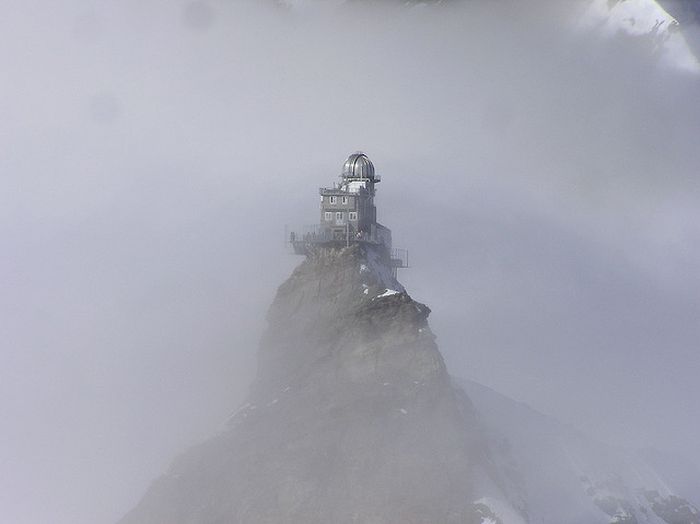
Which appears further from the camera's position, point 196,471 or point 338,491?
point 196,471

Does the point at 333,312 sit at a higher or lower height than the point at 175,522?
higher

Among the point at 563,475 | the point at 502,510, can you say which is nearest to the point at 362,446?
the point at 502,510

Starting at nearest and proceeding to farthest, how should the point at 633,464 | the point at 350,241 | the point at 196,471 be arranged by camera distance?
the point at 196,471, the point at 350,241, the point at 633,464

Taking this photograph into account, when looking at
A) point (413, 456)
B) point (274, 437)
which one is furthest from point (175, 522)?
point (413, 456)

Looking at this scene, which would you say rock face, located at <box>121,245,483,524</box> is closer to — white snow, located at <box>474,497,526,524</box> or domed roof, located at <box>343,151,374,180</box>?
white snow, located at <box>474,497,526,524</box>

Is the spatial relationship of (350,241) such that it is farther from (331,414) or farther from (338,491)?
(338,491)

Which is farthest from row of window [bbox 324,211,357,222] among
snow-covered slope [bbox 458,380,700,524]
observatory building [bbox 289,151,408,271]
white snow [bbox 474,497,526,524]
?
white snow [bbox 474,497,526,524]

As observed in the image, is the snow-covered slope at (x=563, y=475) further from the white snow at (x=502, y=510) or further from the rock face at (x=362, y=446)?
the white snow at (x=502, y=510)
